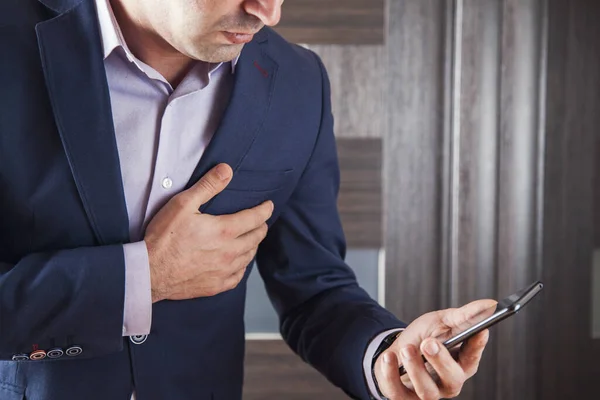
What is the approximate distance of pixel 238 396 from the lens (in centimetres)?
141

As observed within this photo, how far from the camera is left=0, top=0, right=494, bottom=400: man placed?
1113 mm

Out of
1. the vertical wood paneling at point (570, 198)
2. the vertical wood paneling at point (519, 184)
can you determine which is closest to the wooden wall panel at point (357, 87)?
the vertical wood paneling at point (519, 184)

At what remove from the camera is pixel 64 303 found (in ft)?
3.63

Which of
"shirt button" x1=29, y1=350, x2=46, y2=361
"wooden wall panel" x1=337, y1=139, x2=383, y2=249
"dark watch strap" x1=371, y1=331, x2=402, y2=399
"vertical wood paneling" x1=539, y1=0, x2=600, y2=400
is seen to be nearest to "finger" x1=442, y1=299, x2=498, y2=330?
"dark watch strap" x1=371, y1=331, x2=402, y2=399

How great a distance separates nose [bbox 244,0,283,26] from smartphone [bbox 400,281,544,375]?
507mm

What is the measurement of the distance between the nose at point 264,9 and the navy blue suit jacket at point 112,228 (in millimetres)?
171

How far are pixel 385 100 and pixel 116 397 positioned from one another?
133 centimetres

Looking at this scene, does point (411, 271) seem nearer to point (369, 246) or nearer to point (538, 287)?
point (369, 246)

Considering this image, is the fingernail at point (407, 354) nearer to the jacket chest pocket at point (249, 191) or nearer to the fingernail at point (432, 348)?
the fingernail at point (432, 348)

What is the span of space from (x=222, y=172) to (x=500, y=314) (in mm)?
475

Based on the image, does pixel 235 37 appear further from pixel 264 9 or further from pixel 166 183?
pixel 166 183

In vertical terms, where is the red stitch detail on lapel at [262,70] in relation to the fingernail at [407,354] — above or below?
above

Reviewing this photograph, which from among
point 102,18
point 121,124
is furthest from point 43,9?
point 121,124

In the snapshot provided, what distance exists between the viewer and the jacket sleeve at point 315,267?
4.36ft
